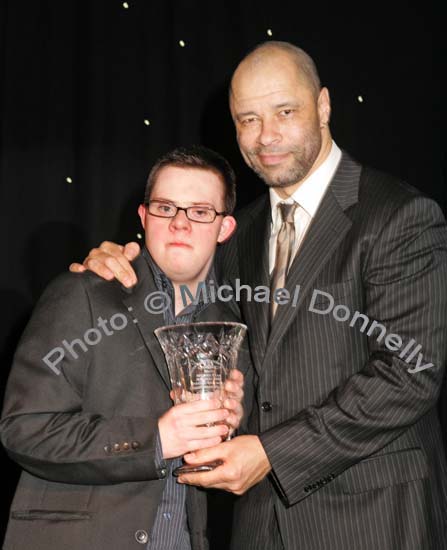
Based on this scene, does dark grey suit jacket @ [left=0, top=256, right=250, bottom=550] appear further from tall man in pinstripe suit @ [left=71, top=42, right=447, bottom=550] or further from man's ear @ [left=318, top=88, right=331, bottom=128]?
man's ear @ [left=318, top=88, right=331, bottom=128]

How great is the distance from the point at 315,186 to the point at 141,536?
1103 millimetres

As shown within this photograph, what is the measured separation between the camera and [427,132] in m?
3.46

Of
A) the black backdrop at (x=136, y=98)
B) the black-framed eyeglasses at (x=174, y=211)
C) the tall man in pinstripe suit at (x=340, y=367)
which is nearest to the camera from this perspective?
the tall man in pinstripe suit at (x=340, y=367)

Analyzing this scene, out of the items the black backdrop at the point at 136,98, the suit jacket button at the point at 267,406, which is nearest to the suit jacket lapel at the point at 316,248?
the suit jacket button at the point at 267,406

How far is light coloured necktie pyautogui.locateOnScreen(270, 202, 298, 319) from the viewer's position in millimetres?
2305

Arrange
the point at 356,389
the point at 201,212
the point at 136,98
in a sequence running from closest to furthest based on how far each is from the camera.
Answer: the point at 356,389, the point at 201,212, the point at 136,98

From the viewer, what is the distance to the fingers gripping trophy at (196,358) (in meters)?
1.97

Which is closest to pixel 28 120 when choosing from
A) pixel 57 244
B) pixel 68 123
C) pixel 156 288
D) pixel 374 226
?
pixel 68 123

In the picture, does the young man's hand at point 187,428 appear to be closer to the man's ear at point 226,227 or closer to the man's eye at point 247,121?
the man's ear at point 226,227

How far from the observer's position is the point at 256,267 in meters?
2.42

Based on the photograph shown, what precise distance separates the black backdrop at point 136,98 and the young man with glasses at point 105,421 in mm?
1324

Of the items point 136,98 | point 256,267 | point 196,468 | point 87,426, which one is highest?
point 136,98

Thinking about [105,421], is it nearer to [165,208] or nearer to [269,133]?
[165,208]

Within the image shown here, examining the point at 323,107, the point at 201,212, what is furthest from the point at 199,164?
the point at 323,107
